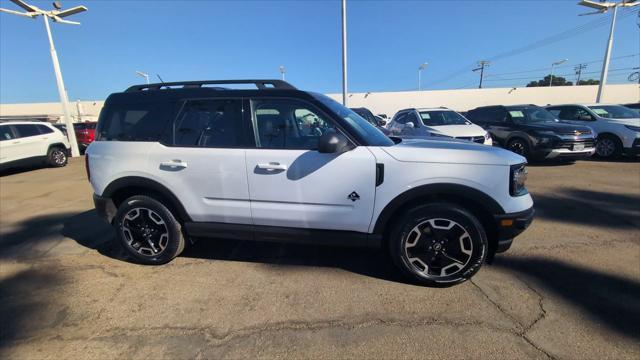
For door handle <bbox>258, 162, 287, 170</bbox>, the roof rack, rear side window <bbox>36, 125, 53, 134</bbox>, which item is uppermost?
the roof rack

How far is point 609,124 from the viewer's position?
9.30m

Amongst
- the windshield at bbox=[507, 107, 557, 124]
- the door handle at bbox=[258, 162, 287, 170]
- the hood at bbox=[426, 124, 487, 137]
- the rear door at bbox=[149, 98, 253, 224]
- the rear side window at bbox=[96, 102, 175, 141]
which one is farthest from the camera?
the windshield at bbox=[507, 107, 557, 124]

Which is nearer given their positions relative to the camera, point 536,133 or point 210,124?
A: point 210,124

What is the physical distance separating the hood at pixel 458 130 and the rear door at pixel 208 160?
21.6 feet

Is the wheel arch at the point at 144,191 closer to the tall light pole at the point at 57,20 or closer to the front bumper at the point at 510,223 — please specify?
the front bumper at the point at 510,223

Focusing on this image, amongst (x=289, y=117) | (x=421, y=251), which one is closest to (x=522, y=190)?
(x=421, y=251)

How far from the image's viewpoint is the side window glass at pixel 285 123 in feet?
9.96

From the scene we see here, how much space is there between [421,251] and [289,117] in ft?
5.82

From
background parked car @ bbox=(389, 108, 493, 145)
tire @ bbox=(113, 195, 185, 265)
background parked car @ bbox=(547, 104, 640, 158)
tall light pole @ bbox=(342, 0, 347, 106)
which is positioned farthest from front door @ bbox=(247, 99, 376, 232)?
tall light pole @ bbox=(342, 0, 347, 106)

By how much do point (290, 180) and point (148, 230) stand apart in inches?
69.6

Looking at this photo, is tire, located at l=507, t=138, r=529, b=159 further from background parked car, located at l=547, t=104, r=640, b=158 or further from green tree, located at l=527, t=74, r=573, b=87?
green tree, located at l=527, t=74, r=573, b=87

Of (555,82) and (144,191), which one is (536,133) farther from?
(555,82)

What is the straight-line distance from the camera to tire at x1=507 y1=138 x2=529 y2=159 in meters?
8.98

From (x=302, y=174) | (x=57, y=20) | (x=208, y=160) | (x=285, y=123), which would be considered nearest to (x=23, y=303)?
(x=208, y=160)
